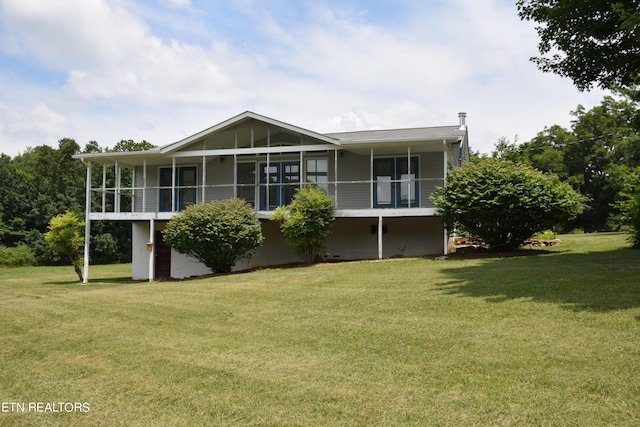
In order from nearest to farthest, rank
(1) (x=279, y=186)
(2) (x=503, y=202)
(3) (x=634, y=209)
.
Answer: (2) (x=503, y=202) < (3) (x=634, y=209) < (1) (x=279, y=186)

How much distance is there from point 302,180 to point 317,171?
85 cm

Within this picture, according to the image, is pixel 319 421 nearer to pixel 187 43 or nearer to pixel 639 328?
pixel 639 328

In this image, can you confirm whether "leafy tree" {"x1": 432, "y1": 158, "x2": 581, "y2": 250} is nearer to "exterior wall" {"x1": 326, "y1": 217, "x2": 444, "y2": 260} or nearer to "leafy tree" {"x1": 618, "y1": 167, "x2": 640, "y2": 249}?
"leafy tree" {"x1": 618, "y1": 167, "x2": 640, "y2": 249}

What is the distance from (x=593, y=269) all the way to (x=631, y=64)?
481 cm

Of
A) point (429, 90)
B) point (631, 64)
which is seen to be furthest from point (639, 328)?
point (429, 90)

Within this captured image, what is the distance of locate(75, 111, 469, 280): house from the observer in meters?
20.8

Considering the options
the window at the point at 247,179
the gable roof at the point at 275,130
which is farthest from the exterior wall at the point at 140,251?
the window at the point at 247,179

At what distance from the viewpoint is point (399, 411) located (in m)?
5.65

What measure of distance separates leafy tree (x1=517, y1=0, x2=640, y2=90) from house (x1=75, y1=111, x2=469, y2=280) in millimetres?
5828

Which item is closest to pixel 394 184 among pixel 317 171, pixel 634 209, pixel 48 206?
pixel 317 171

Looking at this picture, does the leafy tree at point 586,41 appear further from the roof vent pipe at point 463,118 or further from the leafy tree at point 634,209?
the roof vent pipe at point 463,118

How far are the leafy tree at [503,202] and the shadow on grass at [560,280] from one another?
1.73m

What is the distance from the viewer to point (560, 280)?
36.7 ft

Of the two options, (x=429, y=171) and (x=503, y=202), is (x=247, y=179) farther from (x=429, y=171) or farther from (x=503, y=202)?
(x=503, y=202)
